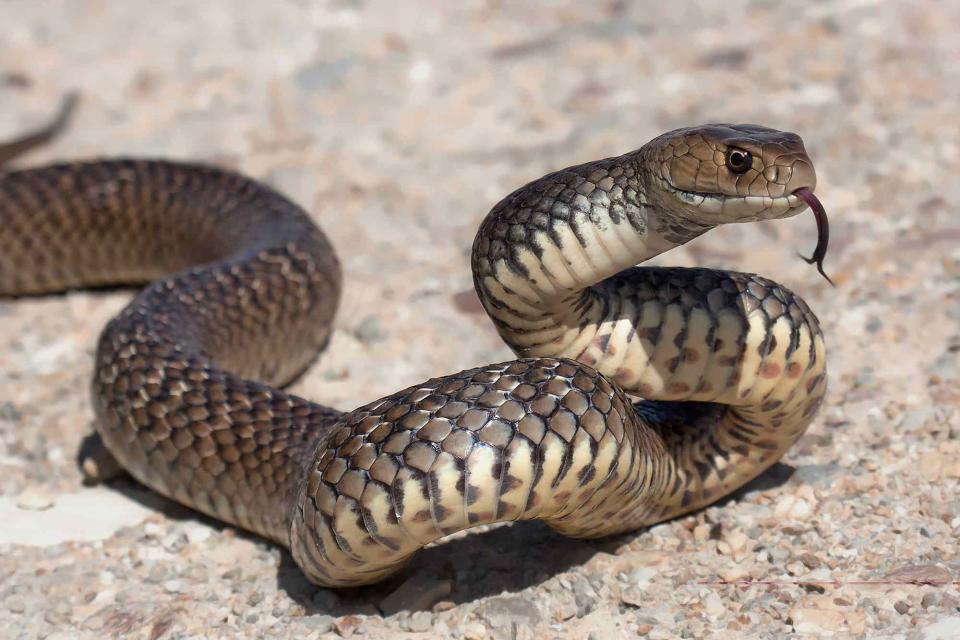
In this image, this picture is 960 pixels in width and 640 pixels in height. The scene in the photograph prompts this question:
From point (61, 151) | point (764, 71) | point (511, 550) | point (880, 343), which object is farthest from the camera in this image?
point (61, 151)

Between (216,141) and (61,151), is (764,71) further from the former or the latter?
(61,151)

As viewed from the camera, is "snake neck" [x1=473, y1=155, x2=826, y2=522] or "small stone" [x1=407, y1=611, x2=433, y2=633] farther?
"small stone" [x1=407, y1=611, x2=433, y2=633]

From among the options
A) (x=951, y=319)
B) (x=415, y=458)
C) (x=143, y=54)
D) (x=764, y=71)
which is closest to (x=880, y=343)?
(x=951, y=319)

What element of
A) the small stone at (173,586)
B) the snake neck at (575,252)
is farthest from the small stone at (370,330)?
the snake neck at (575,252)

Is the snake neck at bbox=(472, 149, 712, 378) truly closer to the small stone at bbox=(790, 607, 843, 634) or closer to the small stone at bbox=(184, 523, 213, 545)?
the small stone at bbox=(790, 607, 843, 634)

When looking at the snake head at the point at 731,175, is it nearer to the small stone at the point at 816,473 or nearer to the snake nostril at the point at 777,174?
the snake nostril at the point at 777,174

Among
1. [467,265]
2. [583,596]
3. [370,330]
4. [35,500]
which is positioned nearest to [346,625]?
[583,596]

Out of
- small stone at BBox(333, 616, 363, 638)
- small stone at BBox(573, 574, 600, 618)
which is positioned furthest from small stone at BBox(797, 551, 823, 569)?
small stone at BBox(333, 616, 363, 638)
